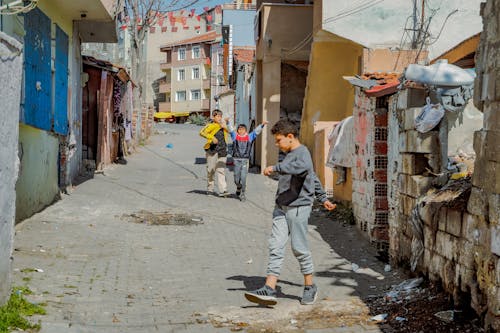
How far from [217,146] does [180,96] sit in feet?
187

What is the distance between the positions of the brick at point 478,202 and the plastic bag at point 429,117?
1963mm

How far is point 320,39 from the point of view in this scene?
58.4ft

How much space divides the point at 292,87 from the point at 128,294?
57.0 feet

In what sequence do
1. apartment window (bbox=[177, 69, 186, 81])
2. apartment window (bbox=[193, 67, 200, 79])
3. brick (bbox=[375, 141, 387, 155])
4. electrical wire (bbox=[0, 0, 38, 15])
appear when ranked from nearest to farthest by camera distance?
electrical wire (bbox=[0, 0, 38, 15]), brick (bbox=[375, 141, 387, 155]), apartment window (bbox=[193, 67, 200, 79]), apartment window (bbox=[177, 69, 186, 81])

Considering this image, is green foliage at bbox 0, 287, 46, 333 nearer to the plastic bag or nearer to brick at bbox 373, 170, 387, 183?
the plastic bag

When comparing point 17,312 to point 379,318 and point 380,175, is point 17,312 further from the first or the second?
point 380,175

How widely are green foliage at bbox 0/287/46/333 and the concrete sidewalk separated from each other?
0.12 metres

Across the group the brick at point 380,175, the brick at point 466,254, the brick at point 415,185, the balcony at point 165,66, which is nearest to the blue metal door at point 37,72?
the brick at point 380,175

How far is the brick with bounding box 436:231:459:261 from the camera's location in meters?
5.91

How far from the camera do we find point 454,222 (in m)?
5.94

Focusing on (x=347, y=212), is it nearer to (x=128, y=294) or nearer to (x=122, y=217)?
(x=122, y=217)

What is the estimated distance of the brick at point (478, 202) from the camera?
204 inches

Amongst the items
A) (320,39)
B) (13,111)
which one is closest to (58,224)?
(13,111)

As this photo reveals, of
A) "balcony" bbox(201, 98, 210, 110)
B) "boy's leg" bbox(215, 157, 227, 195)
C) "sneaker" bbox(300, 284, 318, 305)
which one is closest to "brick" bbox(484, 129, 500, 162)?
"sneaker" bbox(300, 284, 318, 305)
